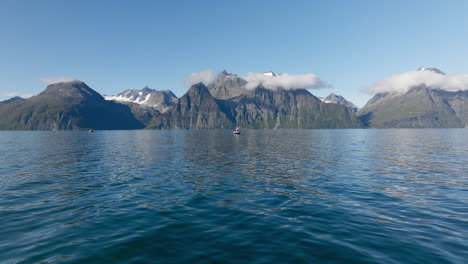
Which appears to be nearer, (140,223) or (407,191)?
(140,223)

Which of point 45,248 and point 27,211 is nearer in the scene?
point 45,248

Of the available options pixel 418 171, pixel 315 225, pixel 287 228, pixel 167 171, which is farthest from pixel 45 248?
pixel 418 171

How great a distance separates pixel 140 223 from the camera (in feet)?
53.0

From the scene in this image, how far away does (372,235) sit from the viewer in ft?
46.5

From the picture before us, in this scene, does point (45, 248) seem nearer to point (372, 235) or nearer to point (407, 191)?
point (372, 235)

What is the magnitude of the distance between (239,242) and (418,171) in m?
36.9

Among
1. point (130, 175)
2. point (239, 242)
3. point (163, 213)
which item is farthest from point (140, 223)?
point (130, 175)

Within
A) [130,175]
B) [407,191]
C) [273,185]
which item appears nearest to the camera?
[407,191]

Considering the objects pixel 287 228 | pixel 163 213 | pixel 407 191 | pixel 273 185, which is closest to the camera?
pixel 287 228

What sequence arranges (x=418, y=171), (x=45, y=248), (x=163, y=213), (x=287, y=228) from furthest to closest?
(x=418, y=171)
(x=163, y=213)
(x=287, y=228)
(x=45, y=248)

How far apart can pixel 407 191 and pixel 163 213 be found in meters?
25.2

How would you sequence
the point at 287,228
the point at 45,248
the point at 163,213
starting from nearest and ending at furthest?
the point at 45,248 → the point at 287,228 → the point at 163,213

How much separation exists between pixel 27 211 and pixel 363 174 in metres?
38.8

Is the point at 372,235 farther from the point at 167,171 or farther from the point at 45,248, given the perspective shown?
the point at 167,171
